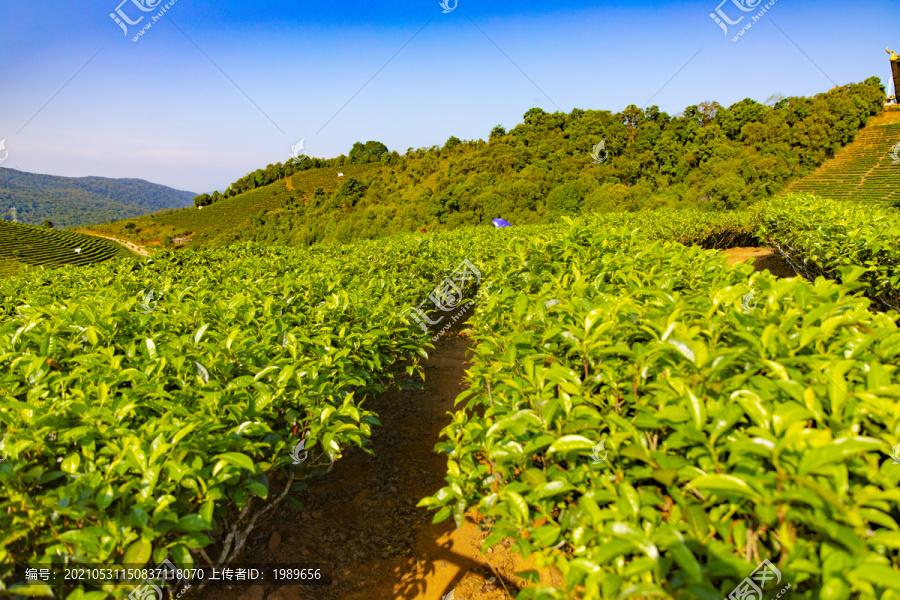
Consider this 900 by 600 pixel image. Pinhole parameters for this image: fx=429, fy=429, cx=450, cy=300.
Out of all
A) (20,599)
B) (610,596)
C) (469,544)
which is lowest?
(469,544)

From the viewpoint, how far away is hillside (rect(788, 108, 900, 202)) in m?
33.3

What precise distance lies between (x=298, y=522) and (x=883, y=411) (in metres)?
3.16

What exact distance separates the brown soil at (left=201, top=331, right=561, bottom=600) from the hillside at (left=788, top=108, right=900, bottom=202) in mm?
40512

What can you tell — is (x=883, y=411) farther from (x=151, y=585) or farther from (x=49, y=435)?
(x=49, y=435)

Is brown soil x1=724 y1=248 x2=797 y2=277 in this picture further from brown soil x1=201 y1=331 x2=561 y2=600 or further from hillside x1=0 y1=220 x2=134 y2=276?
hillside x1=0 y1=220 x2=134 y2=276

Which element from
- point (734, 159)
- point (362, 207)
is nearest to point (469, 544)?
point (734, 159)

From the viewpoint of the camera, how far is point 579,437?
1278 mm

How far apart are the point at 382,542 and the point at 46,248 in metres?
Result: 77.4

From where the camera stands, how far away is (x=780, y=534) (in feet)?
3.16

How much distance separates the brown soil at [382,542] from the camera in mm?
2566

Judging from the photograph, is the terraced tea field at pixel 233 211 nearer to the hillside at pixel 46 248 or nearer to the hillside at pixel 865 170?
the hillside at pixel 46 248

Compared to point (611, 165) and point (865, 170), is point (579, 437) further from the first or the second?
point (865, 170)

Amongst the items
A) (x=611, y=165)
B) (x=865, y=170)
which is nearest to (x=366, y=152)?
(x=611, y=165)

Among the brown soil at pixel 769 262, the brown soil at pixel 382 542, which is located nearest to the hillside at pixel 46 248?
the brown soil at pixel 382 542
